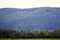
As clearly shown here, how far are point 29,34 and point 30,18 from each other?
18 cm

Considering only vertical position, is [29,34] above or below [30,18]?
below

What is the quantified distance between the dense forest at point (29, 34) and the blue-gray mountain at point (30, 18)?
4cm

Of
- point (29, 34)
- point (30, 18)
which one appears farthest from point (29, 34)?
point (30, 18)

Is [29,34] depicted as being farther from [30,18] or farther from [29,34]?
[30,18]

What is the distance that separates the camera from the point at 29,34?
123 cm

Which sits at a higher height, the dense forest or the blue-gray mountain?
the blue-gray mountain

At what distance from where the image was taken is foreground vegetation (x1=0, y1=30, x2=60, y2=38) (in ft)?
3.97

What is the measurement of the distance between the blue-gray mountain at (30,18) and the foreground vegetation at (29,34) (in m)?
0.04

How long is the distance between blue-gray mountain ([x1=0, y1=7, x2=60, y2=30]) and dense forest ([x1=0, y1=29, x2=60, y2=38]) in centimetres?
4

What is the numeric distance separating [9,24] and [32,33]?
270 millimetres

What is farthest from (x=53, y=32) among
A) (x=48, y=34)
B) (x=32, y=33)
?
(x=32, y=33)

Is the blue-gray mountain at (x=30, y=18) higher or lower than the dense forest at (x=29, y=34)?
higher

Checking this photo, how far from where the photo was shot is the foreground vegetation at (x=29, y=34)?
1.21m

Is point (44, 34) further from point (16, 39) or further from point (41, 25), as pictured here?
point (16, 39)
